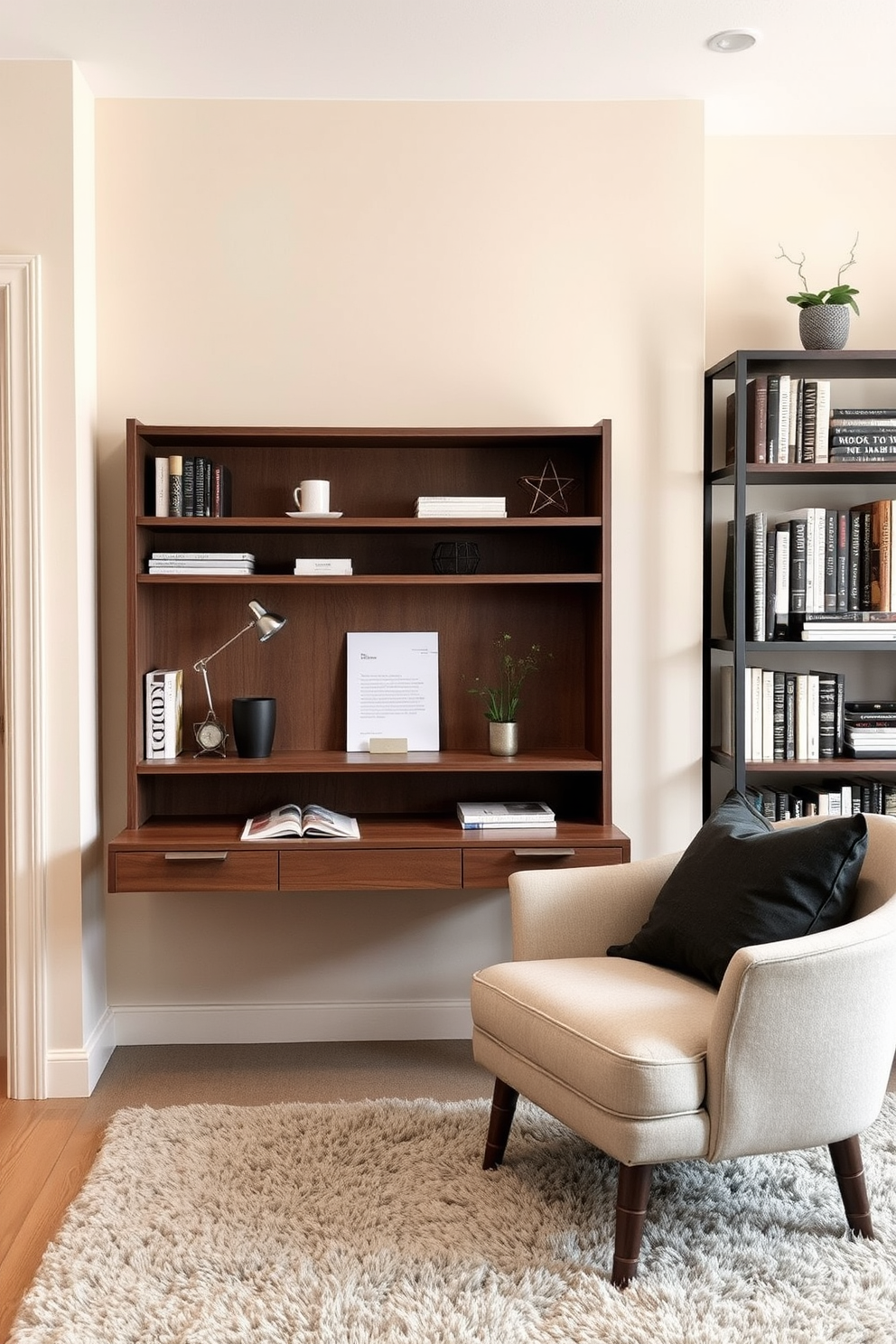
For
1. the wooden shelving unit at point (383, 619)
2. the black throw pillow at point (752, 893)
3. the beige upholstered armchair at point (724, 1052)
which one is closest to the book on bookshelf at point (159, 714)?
the wooden shelving unit at point (383, 619)

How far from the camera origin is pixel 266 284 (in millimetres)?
3230

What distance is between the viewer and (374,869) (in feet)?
9.57

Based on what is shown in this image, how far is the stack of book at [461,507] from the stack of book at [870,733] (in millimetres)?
1179

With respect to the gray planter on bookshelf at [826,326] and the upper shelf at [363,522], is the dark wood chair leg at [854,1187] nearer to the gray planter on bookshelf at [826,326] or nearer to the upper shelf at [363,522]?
the upper shelf at [363,522]

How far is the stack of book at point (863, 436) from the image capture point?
126 inches

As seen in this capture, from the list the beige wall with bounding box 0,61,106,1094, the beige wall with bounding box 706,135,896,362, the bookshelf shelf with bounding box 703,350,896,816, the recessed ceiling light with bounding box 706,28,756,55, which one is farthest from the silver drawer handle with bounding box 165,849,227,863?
the recessed ceiling light with bounding box 706,28,756,55

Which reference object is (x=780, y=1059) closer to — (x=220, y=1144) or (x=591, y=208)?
(x=220, y=1144)

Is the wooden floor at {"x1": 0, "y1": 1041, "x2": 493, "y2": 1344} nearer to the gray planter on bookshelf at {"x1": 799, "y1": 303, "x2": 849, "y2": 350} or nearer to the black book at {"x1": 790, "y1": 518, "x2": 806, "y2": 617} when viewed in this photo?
the black book at {"x1": 790, "y1": 518, "x2": 806, "y2": 617}

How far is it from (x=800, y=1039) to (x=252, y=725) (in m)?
1.66

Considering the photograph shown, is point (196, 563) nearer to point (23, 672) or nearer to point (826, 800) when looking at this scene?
point (23, 672)

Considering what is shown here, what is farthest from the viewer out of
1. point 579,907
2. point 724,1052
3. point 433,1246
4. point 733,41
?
point 733,41

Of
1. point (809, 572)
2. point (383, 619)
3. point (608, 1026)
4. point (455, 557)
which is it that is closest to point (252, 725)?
point (383, 619)

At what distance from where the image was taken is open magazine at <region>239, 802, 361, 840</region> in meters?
2.92

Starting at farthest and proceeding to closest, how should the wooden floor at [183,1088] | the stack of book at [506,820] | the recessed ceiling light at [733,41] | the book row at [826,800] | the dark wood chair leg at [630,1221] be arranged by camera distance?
the book row at [826,800], the stack of book at [506,820], the recessed ceiling light at [733,41], the wooden floor at [183,1088], the dark wood chair leg at [630,1221]
